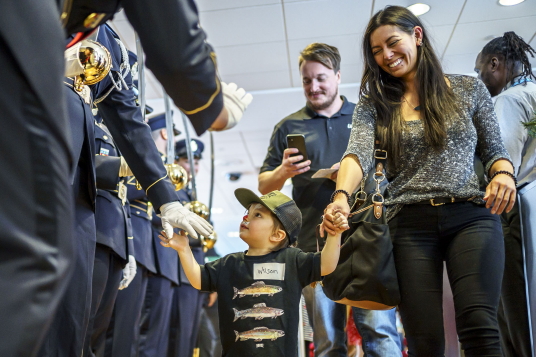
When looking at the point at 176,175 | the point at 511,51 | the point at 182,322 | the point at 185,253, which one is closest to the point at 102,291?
the point at 185,253

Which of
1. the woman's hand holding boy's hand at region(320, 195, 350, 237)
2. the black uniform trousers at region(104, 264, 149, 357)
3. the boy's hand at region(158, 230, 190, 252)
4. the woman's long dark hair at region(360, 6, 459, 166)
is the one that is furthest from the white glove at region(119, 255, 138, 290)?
the woman's long dark hair at region(360, 6, 459, 166)

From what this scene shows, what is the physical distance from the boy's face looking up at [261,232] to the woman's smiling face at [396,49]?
72 cm

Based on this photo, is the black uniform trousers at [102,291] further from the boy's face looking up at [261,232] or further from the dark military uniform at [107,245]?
the boy's face looking up at [261,232]

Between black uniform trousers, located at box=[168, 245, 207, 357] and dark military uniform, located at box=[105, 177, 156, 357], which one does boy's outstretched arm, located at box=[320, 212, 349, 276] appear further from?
black uniform trousers, located at box=[168, 245, 207, 357]

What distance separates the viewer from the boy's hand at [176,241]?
183 centimetres

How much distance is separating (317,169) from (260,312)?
1054 millimetres

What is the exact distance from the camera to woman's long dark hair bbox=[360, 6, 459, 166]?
195 centimetres

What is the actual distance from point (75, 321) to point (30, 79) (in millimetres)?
1139

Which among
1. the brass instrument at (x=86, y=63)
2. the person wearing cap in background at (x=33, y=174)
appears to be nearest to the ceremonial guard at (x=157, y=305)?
the brass instrument at (x=86, y=63)

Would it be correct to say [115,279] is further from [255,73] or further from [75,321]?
[255,73]

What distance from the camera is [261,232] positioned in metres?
2.14

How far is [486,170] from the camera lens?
1.95 meters

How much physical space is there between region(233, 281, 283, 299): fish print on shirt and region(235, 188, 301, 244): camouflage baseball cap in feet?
0.81

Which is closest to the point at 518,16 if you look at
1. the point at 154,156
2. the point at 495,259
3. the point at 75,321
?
the point at 495,259
